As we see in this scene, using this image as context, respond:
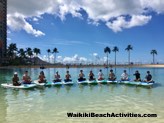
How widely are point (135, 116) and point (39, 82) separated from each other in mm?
17525

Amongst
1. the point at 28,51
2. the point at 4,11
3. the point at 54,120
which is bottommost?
the point at 54,120

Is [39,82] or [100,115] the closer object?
[100,115]

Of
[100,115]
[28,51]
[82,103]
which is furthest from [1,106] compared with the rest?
[28,51]

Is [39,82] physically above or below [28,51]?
below

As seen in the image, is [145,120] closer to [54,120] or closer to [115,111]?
[115,111]

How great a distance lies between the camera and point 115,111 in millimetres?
16578

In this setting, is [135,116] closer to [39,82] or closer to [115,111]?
[115,111]

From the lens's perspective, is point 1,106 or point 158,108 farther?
point 1,106

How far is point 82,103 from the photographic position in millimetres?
19234

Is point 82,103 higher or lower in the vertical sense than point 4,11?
lower

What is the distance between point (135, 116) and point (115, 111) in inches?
64.7

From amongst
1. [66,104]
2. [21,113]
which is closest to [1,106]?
[21,113]

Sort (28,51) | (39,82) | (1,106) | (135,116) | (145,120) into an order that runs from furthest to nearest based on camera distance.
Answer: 1. (28,51)
2. (39,82)
3. (1,106)
4. (135,116)
5. (145,120)

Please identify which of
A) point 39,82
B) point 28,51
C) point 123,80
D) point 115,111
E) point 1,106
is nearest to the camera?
point 115,111
